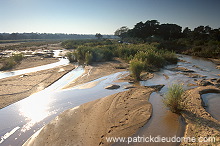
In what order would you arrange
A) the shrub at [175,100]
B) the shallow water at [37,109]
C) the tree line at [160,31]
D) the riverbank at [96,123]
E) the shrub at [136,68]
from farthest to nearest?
the tree line at [160,31]
the shrub at [136,68]
the shrub at [175,100]
the shallow water at [37,109]
the riverbank at [96,123]

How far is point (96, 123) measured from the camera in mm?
4785

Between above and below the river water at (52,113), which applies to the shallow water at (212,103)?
above

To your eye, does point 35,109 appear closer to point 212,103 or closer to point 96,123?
point 96,123

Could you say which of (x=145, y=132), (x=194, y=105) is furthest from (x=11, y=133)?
(x=194, y=105)

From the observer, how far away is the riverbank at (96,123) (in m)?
4.12

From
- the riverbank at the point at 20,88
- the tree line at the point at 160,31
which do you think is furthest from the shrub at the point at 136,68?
the tree line at the point at 160,31

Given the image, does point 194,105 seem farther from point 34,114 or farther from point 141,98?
point 34,114

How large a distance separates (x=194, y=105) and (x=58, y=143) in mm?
4912

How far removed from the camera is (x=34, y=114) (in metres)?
5.77

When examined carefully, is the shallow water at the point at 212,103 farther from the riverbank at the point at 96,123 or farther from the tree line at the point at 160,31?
the tree line at the point at 160,31

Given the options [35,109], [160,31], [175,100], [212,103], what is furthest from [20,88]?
[160,31]

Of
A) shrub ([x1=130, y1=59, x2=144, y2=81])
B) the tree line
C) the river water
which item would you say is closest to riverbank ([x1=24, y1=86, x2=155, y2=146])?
the river water

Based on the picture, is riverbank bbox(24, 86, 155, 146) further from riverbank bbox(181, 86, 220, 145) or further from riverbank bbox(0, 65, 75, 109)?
riverbank bbox(0, 65, 75, 109)

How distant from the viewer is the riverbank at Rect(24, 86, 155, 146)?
4121 mm
